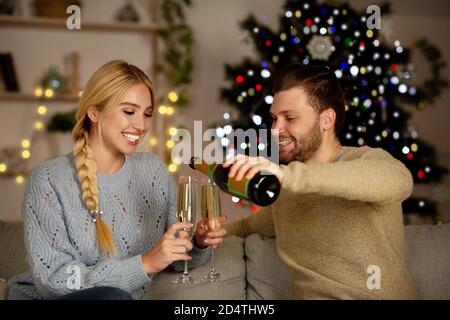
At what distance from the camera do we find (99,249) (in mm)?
1690

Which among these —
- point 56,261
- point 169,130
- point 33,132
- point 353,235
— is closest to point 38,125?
point 33,132

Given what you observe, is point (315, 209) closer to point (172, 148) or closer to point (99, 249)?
point (99, 249)

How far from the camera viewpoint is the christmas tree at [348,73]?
344 centimetres

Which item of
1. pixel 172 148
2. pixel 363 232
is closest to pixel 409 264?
pixel 363 232

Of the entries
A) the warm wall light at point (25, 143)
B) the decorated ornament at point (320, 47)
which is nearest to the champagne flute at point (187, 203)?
the decorated ornament at point (320, 47)

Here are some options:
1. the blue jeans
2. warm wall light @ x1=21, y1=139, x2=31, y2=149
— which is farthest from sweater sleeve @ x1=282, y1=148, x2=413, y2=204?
warm wall light @ x1=21, y1=139, x2=31, y2=149

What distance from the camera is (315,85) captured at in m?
1.82

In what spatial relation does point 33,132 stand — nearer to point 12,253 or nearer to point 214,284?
point 12,253

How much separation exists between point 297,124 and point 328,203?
0.96 feet

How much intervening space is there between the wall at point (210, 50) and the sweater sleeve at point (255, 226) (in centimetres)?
224

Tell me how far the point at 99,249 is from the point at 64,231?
0.13 m

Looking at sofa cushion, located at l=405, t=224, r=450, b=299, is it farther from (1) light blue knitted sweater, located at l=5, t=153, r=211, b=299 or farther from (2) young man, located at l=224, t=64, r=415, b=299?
(1) light blue knitted sweater, located at l=5, t=153, r=211, b=299

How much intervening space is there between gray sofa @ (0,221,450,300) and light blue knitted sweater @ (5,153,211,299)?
0.10 metres

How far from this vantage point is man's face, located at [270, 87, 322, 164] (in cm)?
179
